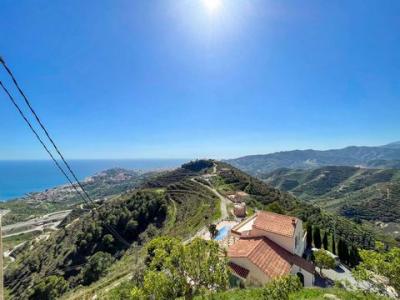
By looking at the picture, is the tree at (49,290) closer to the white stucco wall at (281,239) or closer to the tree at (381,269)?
the white stucco wall at (281,239)

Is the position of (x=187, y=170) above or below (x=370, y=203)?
above

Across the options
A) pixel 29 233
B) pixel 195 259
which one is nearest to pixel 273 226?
pixel 195 259

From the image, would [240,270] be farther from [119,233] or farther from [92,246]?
[119,233]

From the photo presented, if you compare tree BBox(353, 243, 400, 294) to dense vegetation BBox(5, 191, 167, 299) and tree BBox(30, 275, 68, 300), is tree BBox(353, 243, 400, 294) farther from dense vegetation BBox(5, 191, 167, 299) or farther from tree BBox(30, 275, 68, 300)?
dense vegetation BBox(5, 191, 167, 299)

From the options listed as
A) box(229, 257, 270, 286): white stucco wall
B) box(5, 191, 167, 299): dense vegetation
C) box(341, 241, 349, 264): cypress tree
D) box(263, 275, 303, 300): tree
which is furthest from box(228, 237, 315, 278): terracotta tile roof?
box(5, 191, 167, 299): dense vegetation

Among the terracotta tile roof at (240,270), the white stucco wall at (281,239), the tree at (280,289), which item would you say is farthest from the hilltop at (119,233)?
the tree at (280,289)

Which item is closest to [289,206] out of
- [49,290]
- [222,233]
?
[222,233]

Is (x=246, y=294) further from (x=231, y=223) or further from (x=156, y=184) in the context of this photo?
(x=156, y=184)
